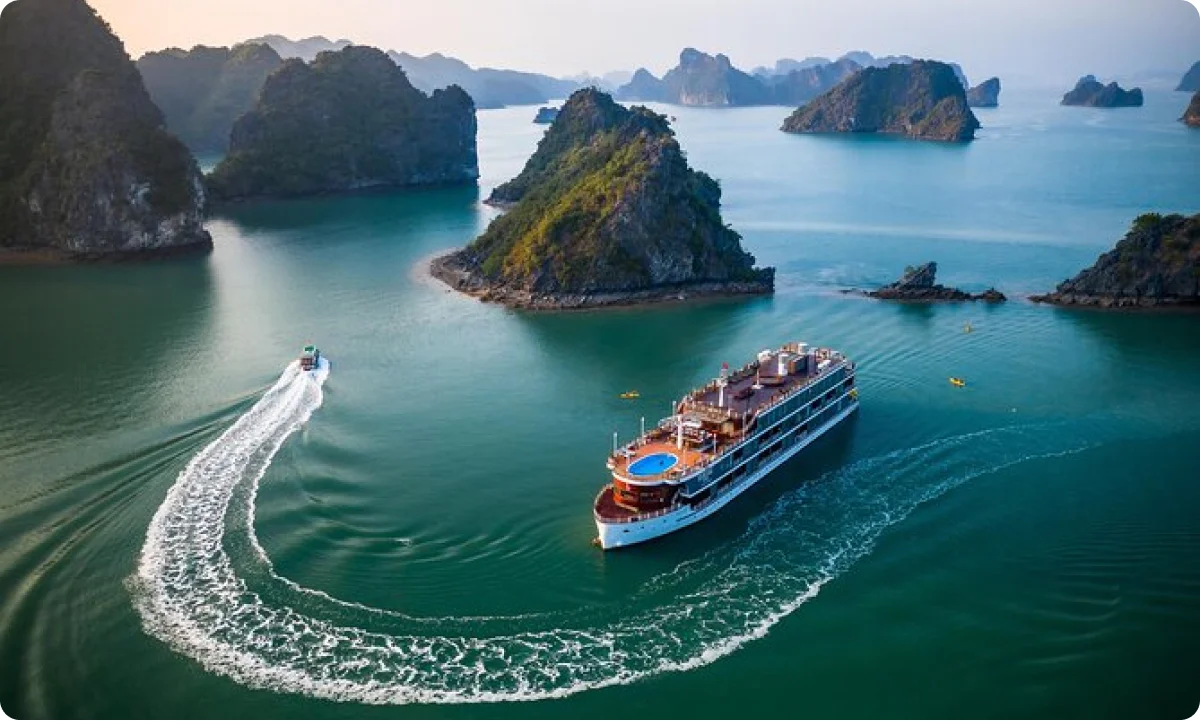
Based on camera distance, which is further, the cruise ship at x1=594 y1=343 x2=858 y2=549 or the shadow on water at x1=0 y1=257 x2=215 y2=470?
the shadow on water at x1=0 y1=257 x2=215 y2=470

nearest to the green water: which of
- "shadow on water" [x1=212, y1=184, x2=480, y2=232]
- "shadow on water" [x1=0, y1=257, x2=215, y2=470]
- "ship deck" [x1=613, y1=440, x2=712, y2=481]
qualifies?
"shadow on water" [x1=0, y1=257, x2=215, y2=470]

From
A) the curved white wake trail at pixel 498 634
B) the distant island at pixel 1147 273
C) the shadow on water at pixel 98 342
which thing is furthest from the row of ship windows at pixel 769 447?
the distant island at pixel 1147 273

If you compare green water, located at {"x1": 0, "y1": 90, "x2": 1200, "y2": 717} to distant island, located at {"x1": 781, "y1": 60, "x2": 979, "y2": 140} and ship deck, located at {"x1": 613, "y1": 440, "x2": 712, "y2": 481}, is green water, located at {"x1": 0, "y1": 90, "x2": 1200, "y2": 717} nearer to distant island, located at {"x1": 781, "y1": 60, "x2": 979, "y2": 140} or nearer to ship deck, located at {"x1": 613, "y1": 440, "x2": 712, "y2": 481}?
ship deck, located at {"x1": 613, "y1": 440, "x2": 712, "y2": 481}

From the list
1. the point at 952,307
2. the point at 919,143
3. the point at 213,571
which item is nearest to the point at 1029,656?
the point at 213,571

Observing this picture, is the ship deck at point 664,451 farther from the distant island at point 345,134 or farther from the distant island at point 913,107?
the distant island at point 913,107

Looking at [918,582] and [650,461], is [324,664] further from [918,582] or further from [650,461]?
[918,582]

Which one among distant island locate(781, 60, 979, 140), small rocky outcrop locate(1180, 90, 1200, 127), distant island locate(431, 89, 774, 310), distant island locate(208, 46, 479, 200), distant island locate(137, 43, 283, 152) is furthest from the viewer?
distant island locate(781, 60, 979, 140)

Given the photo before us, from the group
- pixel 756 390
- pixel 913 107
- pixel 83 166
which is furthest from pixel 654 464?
pixel 913 107
